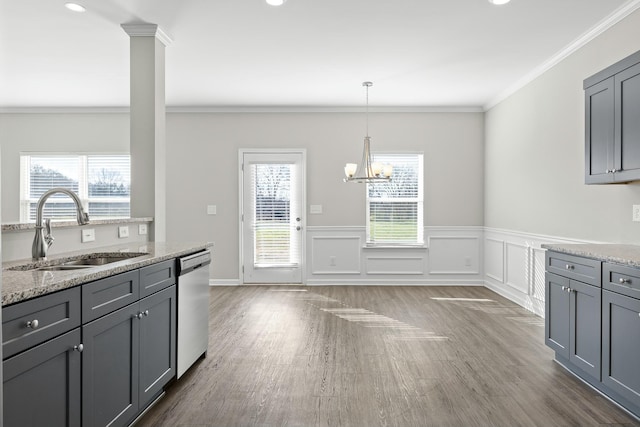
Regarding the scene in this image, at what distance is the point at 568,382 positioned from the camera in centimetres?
298

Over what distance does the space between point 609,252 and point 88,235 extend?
11.8 ft

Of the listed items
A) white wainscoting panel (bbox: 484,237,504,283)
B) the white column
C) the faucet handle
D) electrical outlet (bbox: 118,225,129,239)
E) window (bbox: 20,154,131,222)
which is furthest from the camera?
window (bbox: 20,154,131,222)

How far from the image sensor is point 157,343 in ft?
8.32

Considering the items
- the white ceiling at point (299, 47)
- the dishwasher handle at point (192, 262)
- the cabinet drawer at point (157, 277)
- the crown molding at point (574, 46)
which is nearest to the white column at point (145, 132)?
the white ceiling at point (299, 47)

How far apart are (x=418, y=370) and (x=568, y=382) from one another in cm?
104

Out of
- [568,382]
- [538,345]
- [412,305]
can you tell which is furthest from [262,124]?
[568,382]

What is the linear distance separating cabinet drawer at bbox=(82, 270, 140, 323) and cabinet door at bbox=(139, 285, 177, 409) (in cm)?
15

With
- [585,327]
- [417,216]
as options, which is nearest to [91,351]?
[585,327]

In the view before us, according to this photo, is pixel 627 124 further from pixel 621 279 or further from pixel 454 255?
pixel 454 255

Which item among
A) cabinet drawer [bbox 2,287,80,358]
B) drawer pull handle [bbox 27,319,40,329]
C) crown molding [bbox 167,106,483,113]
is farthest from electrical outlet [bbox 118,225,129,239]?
crown molding [bbox 167,106,483,113]

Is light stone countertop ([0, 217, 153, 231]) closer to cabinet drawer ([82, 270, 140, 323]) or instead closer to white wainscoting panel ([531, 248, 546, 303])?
cabinet drawer ([82, 270, 140, 323])

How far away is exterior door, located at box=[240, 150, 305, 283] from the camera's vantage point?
22.1 ft

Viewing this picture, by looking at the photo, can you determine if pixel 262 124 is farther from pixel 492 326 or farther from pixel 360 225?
pixel 492 326

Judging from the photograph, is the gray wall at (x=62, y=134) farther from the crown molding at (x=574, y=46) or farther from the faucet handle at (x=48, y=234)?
the crown molding at (x=574, y=46)
